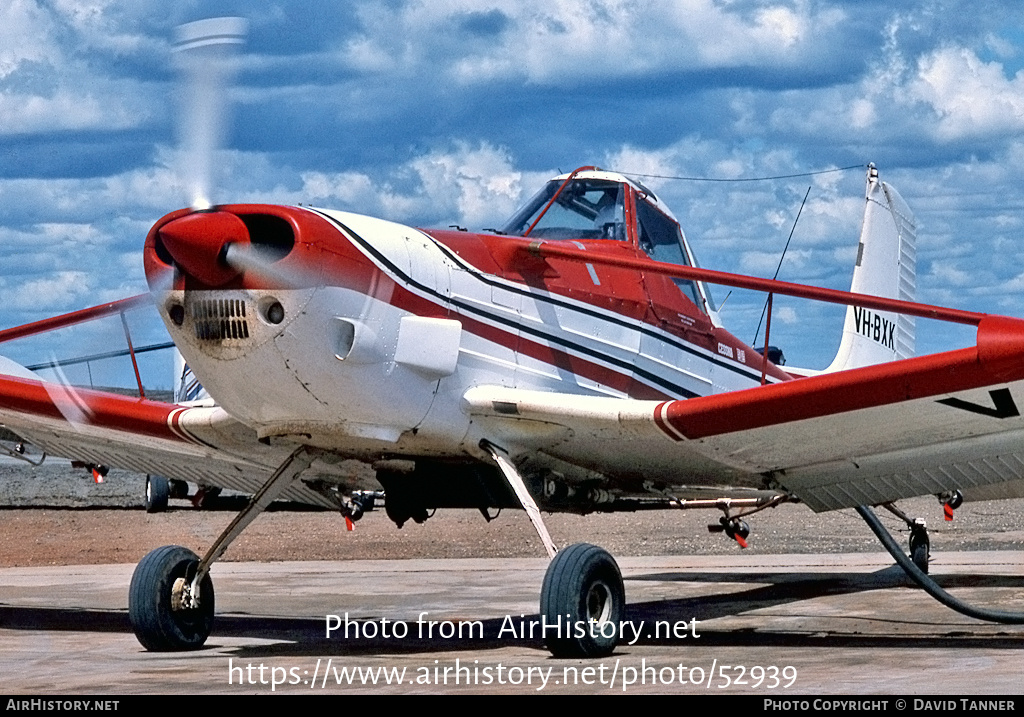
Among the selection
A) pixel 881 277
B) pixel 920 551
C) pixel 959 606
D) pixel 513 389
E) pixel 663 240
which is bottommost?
pixel 959 606

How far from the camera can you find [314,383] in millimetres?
8703

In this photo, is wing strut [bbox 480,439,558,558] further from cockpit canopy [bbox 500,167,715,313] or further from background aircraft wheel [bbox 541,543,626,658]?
cockpit canopy [bbox 500,167,715,313]

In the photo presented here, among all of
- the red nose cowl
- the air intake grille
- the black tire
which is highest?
the black tire

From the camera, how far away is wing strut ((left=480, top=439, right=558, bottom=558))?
372 inches

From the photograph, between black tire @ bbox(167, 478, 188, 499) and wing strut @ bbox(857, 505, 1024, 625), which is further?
black tire @ bbox(167, 478, 188, 499)

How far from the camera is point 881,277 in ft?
51.2

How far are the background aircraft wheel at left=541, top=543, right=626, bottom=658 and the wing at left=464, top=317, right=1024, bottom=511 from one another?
103 cm

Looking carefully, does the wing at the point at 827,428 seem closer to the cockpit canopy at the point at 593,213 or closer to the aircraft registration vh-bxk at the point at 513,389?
the aircraft registration vh-bxk at the point at 513,389

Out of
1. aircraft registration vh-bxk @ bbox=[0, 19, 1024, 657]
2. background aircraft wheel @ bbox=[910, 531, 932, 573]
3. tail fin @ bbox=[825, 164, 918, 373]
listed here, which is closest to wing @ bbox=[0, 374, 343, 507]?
aircraft registration vh-bxk @ bbox=[0, 19, 1024, 657]

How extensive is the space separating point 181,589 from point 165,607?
178 millimetres

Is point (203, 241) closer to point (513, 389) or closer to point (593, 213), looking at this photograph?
point (513, 389)

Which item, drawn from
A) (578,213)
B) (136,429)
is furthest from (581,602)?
(136,429)

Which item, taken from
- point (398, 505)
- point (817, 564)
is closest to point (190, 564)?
point (398, 505)

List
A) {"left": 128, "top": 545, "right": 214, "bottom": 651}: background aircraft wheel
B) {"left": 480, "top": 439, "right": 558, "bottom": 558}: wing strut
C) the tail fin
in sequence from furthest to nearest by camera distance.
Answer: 1. the tail fin
2. {"left": 128, "top": 545, "right": 214, "bottom": 651}: background aircraft wheel
3. {"left": 480, "top": 439, "right": 558, "bottom": 558}: wing strut
